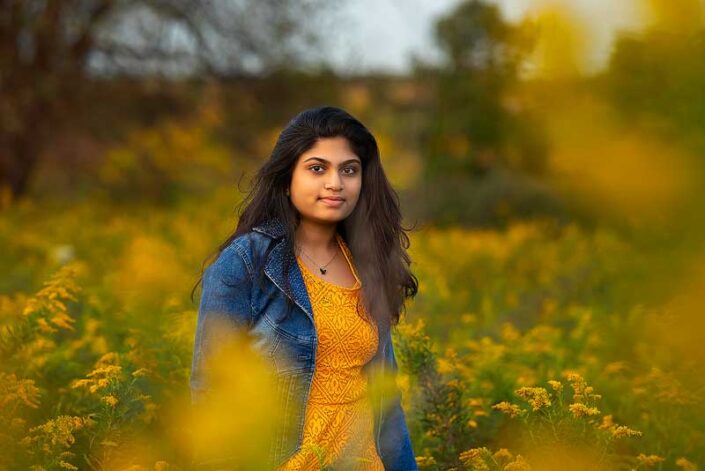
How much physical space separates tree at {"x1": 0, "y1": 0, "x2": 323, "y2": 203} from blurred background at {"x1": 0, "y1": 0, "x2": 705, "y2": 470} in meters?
0.03

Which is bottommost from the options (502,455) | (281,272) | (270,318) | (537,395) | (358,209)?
(502,455)

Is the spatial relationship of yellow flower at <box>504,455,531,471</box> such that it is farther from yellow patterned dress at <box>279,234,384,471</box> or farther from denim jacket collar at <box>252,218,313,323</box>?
denim jacket collar at <box>252,218,313,323</box>

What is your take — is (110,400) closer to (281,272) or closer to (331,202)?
(281,272)

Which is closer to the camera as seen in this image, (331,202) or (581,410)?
(581,410)

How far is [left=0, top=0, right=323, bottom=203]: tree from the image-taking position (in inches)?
486

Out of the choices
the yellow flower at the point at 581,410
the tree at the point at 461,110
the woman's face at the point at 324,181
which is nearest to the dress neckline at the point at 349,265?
the woman's face at the point at 324,181

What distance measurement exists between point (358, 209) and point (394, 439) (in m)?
0.62

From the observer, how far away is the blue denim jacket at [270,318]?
225 cm

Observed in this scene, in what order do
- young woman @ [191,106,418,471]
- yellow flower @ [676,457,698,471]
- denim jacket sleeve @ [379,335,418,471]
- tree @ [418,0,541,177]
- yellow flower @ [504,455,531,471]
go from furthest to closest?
1. tree @ [418,0,541,177]
2. yellow flower @ [676,457,698,471]
3. denim jacket sleeve @ [379,335,418,471]
4. young woman @ [191,106,418,471]
5. yellow flower @ [504,455,531,471]

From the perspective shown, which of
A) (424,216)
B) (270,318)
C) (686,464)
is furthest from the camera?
(424,216)

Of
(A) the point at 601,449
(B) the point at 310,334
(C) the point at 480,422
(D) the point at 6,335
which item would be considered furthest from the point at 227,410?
(C) the point at 480,422

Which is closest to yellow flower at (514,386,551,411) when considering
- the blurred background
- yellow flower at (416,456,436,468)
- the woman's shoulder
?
the blurred background

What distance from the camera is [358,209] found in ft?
8.36

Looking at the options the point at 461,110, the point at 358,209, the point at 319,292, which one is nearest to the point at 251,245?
the point at 319,292
